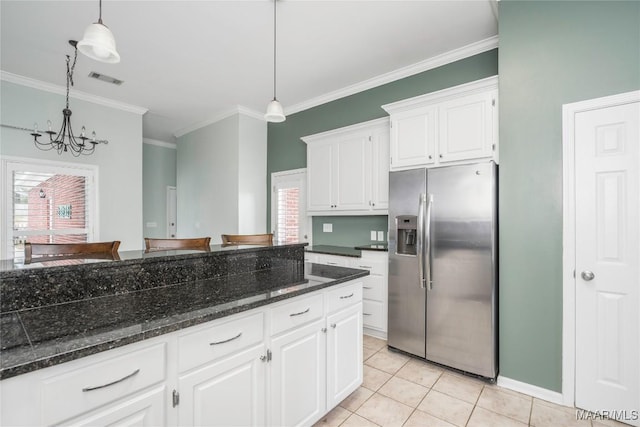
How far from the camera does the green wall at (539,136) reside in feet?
6.59

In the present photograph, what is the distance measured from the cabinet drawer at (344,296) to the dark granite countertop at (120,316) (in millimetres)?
106

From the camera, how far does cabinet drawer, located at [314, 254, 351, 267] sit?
344 centimetres

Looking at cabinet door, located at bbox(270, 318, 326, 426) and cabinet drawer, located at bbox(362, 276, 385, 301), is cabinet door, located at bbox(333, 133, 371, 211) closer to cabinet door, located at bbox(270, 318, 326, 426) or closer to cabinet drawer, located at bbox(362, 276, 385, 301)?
cabinet drawer, located at bbox(362, 276, 385, 301)

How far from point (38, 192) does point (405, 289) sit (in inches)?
185

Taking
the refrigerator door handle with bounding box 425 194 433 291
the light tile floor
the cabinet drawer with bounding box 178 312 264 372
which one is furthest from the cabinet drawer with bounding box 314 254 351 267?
the cabinet drawer with bounding box 178 312 264 372

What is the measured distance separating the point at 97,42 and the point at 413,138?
8.24 feet

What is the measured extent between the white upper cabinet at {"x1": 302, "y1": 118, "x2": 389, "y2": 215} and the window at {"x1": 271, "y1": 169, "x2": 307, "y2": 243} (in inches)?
17.9

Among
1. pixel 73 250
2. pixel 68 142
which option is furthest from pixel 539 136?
pixel 68 142

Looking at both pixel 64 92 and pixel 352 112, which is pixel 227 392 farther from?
pixel 64 92

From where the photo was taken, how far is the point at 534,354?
2205 millimetres

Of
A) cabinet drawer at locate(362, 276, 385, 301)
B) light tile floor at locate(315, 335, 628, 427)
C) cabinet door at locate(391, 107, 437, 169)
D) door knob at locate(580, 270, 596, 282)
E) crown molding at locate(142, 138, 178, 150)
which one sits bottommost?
light tile floor at locate(315, 335, 628, 427)

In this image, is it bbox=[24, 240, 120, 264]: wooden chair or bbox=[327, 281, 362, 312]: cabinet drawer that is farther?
bbox=[327, 281, 362, 312]: cabinet drawer

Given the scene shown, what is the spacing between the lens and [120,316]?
114cm

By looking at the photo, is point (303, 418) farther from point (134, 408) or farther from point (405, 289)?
point (405, 289)
